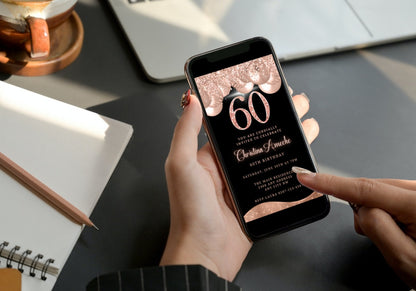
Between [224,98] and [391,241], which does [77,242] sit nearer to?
[224,98]

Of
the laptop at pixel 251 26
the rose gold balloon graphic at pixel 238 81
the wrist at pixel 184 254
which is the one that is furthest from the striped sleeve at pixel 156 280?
the laptop at pixel 251 26

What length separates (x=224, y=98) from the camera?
0.65m

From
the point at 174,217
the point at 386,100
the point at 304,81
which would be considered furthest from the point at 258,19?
the point at 174,217

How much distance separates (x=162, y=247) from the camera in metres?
0.62

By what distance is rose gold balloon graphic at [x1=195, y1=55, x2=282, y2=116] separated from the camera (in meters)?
0.65

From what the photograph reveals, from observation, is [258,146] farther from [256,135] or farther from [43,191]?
[43,191]

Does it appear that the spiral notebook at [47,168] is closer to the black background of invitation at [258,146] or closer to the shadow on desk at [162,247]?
the shadow on desk at [162,247]

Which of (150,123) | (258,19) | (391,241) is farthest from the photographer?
(258,19)

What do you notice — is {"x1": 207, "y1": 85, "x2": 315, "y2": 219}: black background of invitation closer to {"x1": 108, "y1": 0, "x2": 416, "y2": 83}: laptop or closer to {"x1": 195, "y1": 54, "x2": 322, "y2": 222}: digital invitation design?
{"x1": 195, "y1": 54, "x2": 322, "y2": 222}: digital invitation design

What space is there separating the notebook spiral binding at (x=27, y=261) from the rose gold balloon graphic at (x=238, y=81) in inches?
10.5

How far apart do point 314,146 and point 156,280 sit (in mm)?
340

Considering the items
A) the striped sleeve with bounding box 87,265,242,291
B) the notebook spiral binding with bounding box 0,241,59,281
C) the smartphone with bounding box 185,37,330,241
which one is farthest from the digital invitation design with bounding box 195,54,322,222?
the notebook spiral binding with bounding box 0,241,59,281

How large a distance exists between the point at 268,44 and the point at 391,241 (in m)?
0.30

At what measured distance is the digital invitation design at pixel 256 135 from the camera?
64cm
